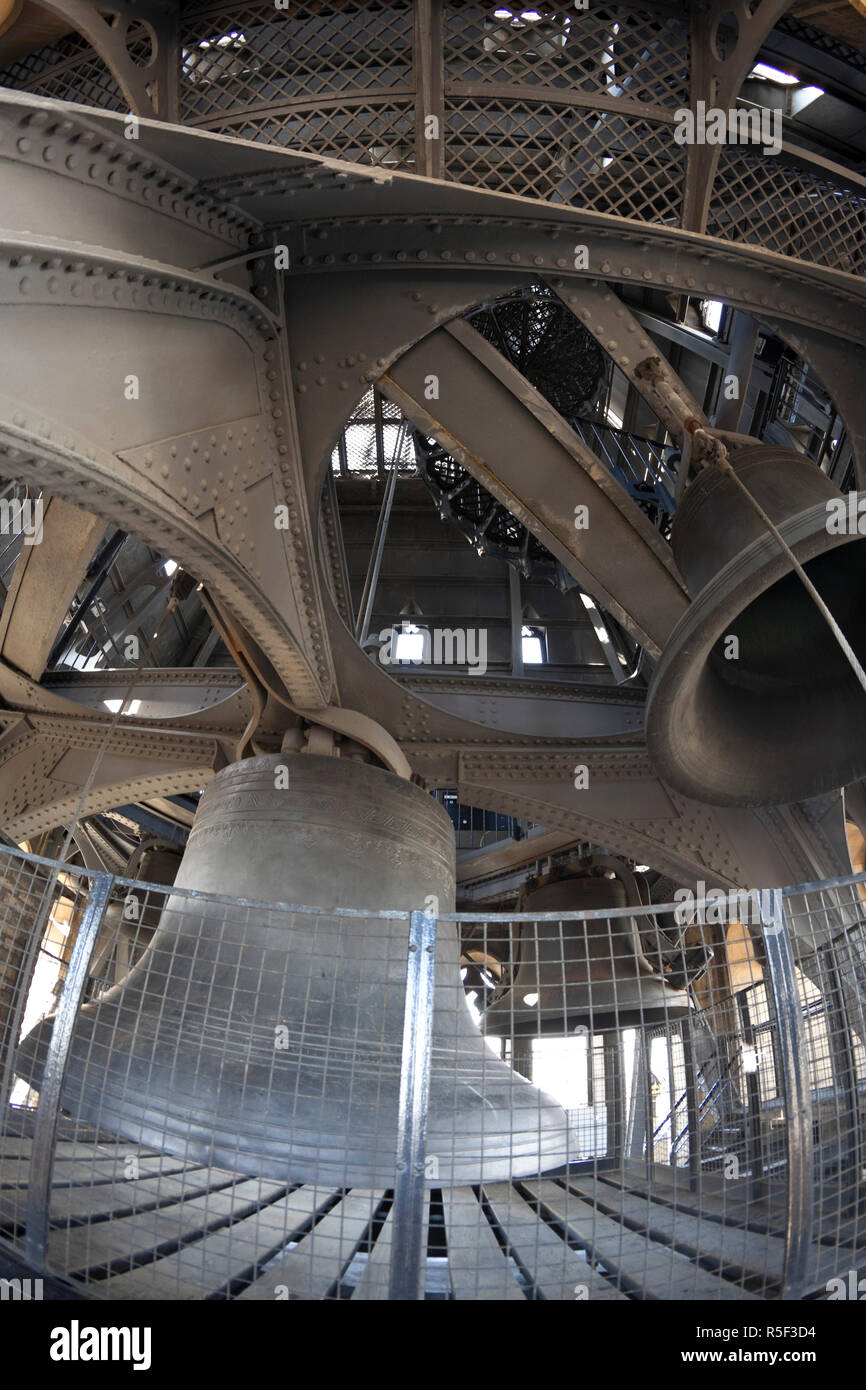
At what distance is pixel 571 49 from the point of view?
15.3ft

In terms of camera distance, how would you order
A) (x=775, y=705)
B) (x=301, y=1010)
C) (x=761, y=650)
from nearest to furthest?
(x=301, y=1010), (x=775, y=705), (x=761, y=650)

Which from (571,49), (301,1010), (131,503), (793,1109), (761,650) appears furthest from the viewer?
(761,650)

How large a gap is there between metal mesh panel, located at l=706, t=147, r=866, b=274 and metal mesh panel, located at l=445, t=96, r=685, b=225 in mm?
351

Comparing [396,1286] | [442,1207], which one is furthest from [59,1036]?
[442,1207]

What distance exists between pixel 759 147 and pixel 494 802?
234 inches

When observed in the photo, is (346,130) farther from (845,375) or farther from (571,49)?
(845,375)

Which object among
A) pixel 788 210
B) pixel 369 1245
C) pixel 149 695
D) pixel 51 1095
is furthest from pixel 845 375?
pixel 149 695

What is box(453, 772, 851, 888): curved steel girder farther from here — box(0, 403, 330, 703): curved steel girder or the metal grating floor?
the metal grating floor

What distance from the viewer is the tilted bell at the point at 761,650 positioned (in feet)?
13.9

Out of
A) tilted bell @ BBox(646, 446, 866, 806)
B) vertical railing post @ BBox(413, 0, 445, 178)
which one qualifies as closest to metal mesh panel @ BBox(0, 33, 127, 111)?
vertical railing post @ BBox(413, 0, 445, 178)

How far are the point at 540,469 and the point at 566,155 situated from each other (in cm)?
164

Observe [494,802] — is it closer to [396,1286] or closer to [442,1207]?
[442,1207]

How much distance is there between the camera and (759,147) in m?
4.95

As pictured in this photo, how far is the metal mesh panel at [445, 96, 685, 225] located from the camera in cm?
455
